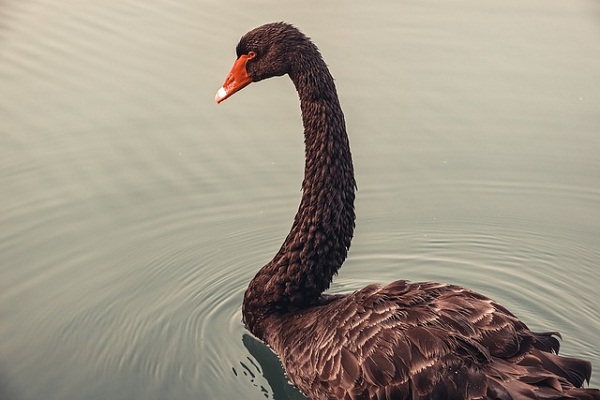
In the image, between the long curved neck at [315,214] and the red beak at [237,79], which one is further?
the red beak at [237,79]

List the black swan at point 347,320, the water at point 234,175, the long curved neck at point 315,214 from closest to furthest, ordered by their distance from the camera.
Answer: the black swan at point 347,320 → the long curved neck at point 315,214 → the water at point 234,175

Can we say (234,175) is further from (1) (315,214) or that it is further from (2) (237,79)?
(1) (315,214)

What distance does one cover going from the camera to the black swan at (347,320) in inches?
149

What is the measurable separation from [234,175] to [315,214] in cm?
141

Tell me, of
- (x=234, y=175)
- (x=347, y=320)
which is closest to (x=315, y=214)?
(x=347, y=320)

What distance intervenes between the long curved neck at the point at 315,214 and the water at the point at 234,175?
28 cm

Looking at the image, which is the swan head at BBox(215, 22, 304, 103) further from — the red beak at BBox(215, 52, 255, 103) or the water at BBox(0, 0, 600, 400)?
the water at BBox(0, 0, 600, 400)

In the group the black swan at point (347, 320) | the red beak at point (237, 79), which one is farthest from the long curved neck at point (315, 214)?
the red beak at point (237, 79)

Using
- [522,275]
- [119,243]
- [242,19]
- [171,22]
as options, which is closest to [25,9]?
[171,22]

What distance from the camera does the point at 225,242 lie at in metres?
5.57

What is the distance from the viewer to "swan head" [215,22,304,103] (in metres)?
4.71

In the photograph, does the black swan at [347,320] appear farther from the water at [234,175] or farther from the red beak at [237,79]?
the water at [234,175]

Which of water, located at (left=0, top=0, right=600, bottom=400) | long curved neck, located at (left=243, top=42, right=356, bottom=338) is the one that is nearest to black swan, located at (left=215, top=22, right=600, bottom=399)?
long curved neck, located at (left=243, top=42, right=356, bottom=338)

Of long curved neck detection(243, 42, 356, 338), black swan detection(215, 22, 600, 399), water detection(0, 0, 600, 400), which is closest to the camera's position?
black swan detection(215, 22, 600, 399)
